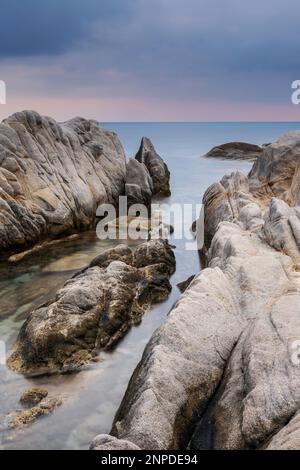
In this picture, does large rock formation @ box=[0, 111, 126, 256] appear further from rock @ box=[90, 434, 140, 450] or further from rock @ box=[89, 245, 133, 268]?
rock @ box=[90, 434, 140, 450]

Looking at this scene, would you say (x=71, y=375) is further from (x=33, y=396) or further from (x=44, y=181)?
(x=44, y=181)

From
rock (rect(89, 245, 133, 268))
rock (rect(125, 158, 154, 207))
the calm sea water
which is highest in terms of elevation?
rock (rect(125, 158, 154, 207))

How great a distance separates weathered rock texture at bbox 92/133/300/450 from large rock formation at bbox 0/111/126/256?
14092 mm

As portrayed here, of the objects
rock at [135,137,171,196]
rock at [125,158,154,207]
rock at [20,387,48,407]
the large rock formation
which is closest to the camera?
rock at [20,387,48,407]

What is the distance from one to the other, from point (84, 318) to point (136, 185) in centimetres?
2574

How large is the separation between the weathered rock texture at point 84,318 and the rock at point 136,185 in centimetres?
1944

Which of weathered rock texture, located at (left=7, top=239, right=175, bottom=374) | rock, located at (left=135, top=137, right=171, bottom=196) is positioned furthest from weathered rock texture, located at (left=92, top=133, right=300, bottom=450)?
rock, located at (left=135, top=137, right=171, bottom=196)

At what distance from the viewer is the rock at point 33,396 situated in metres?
13.0

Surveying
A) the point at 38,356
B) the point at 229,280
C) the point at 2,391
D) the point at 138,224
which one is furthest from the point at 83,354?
the point at 138,224

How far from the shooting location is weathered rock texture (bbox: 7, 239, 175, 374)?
1494cm

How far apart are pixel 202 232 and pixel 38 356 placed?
16763 mm

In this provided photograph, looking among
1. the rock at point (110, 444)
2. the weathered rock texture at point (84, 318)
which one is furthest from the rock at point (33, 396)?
the rock at point (110, 444)

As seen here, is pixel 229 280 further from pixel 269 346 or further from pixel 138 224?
pixel 138 224
